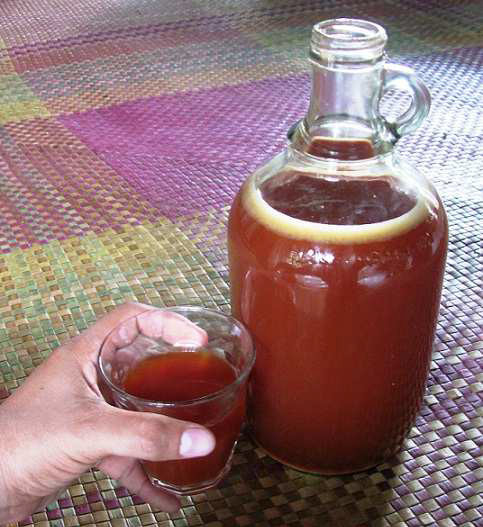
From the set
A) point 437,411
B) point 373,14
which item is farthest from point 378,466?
point 373,14

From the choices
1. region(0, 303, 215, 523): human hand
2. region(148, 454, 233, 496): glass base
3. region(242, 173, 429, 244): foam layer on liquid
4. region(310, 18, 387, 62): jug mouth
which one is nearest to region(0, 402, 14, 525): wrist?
region(0, 303, 215, 523): human hand

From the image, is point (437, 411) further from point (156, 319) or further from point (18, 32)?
point (18, 32)

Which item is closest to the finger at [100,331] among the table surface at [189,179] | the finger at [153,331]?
the finger at [153,331]

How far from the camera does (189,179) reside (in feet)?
3.37

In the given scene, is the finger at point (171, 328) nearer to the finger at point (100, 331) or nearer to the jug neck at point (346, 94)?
the finger at point (100, 331)

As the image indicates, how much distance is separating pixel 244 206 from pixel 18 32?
1.35 m

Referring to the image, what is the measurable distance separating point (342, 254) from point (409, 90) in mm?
133

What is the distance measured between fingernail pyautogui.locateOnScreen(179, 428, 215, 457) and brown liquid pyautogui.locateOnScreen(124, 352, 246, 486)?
25 mm

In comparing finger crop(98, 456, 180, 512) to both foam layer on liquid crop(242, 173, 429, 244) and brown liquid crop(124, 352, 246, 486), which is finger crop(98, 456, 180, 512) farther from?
foam layer on liquid crop(242, 173, 429, 244)

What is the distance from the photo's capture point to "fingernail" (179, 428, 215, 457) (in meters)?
0.49

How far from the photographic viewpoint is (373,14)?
171 centimetres

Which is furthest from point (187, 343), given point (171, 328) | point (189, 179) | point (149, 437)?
point (189, 179)

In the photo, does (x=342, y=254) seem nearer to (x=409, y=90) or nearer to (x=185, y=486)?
(x=409, y=90)

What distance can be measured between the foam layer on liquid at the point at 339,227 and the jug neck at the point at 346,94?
0.05 m
